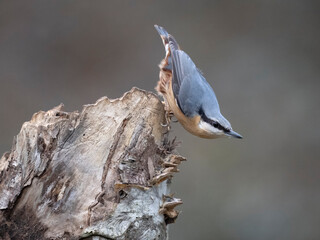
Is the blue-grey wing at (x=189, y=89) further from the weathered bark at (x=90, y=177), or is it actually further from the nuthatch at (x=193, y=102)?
the weathered bark at (x=90, y=177)

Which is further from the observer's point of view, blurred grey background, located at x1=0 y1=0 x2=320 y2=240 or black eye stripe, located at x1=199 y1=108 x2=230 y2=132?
blurred grey background, located at x1=0 y1=0 x2=320 y2=240

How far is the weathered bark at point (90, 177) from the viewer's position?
2029mm

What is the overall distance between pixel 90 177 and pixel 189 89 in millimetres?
986

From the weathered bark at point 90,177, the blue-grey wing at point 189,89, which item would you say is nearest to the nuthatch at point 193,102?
the blue-grey wing at point 189,89

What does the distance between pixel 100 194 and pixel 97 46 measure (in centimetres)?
332

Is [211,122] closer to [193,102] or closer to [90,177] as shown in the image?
[193,102]

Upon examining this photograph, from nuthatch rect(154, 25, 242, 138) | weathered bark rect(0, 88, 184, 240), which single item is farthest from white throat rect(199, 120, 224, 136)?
weathered bark rect(0, 88, 184, 240)

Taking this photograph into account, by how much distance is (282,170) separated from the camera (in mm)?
4828

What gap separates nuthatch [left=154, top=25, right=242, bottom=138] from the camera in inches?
109

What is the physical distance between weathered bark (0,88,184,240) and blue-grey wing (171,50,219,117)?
0.59 meters

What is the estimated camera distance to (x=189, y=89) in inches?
114

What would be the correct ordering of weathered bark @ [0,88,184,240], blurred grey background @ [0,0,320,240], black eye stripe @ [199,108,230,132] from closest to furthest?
weathered bark @ [0,88,184,240]
black eye stripe @ [199,108,230,132]
blurred grey background @ [0,0,320,240]

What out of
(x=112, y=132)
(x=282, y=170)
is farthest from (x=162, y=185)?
(x=282, y=170)

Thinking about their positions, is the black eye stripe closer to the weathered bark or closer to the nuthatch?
the nuthatch
